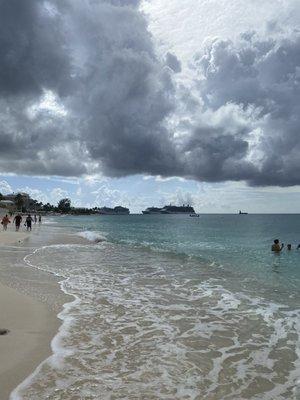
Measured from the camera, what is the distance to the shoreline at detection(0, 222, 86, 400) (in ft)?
21.1

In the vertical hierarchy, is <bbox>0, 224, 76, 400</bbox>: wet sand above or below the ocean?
above

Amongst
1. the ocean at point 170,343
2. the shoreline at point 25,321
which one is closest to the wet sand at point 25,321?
the shoreline at point 25,321

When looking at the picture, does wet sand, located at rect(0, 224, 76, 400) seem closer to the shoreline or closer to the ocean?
the shoreline

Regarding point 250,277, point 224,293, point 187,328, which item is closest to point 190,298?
point 224,293

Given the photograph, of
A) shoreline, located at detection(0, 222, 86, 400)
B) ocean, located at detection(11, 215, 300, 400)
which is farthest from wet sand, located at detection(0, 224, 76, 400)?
ocean, located at detection(11, 215, 300, 400)

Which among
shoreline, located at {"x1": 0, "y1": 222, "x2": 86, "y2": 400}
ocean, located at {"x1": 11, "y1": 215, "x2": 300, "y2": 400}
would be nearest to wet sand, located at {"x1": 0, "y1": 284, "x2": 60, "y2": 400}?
shoreline, located at {"x1": 0, "y1": 222, "x2": 86, "y2": 400}

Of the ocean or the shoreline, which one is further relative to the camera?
the shoreline

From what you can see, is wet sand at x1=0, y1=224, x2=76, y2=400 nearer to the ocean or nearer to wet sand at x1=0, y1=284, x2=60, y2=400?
wet sand at x1=0, y1=284, x2=60, y2=400

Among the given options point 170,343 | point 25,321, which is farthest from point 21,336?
point 170,343

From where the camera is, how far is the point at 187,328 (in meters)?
9.68

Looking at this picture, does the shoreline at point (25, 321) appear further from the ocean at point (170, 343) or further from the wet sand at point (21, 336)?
the ocean at point (170, 343)

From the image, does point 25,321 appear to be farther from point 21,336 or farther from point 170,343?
point 170,343

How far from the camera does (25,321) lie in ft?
29.9

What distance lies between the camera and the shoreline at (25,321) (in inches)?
253
